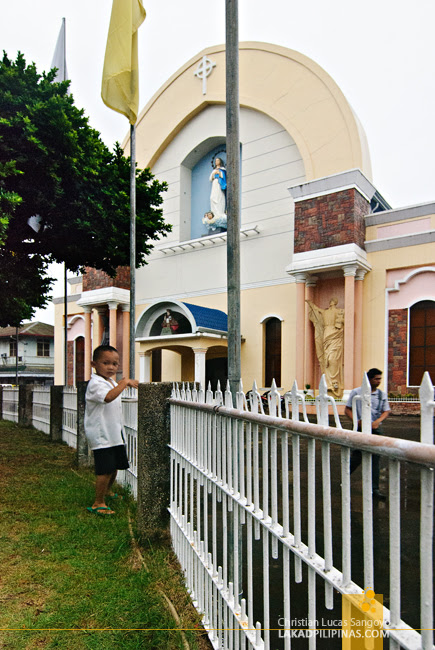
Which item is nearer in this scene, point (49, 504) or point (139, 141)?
point (49, 504)

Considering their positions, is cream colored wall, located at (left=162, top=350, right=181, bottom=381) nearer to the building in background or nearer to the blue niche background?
the blue niche background

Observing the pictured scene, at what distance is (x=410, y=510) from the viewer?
4.79 meters

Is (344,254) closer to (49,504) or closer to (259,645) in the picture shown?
(49,504)

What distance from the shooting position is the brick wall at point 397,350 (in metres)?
13.8

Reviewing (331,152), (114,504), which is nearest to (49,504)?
(114,504)

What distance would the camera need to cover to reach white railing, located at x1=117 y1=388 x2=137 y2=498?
541cm

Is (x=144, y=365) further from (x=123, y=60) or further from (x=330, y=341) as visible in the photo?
(x=123, y=60)

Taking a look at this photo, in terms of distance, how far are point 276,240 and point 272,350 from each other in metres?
4.01

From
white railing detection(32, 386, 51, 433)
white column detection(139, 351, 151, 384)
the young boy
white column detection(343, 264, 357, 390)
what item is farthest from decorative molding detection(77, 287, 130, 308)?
the young boy

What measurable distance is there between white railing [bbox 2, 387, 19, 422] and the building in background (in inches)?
1044

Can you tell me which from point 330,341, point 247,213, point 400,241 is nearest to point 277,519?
point 330,341

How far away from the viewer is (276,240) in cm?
1709

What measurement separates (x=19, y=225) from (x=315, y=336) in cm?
995

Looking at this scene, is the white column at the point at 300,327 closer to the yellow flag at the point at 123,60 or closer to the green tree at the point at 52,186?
the green tree at the point at 52,186
